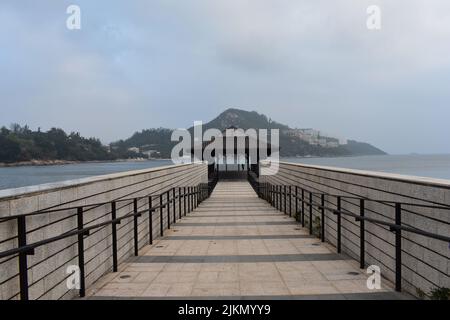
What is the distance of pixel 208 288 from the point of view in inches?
166

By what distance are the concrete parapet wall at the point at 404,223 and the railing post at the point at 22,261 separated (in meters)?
3.22

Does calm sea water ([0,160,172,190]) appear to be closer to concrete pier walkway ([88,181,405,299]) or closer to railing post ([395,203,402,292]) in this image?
concrete pier walkway ([88,181,405,299])

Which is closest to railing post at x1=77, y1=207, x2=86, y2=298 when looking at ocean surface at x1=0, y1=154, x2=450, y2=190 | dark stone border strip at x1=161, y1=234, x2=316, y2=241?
dark stone border strip at x1=161, y1=234, x2=316, y2=241

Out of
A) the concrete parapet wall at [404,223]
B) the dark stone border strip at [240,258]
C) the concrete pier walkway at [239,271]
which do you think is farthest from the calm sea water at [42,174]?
the concrete parapet wall at [404,223]

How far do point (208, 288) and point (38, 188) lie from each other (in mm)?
1927

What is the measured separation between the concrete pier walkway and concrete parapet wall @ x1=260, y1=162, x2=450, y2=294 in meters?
0.24

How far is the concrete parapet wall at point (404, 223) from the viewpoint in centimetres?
346

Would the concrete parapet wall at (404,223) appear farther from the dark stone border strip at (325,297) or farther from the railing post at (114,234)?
the railing post at (114,234)

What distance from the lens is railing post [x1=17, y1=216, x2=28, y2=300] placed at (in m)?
2.87

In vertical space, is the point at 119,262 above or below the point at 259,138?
below

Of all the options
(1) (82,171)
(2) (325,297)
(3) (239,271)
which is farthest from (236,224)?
(1) (82,171)

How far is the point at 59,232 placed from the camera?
3.67 meters

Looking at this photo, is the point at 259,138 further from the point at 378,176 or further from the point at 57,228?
the point at 57,228
